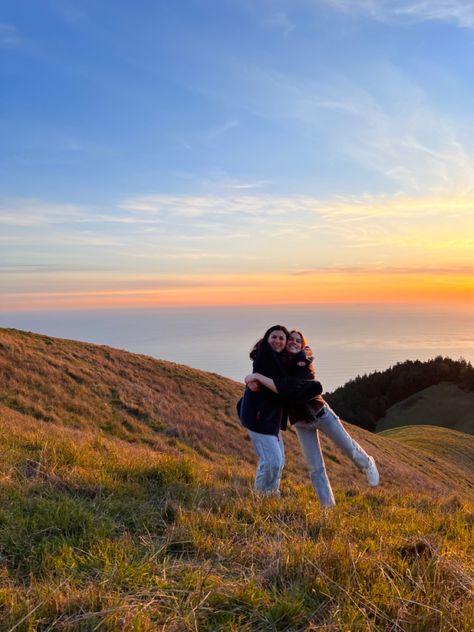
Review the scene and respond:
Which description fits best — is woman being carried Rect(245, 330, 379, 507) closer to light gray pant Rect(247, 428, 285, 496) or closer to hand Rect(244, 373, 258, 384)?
hand Rect(244, 373, 258, 384)

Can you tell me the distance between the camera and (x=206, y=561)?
3406 mm

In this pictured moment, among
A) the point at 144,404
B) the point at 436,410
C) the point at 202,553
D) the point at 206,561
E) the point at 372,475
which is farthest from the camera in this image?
the point at 436,410

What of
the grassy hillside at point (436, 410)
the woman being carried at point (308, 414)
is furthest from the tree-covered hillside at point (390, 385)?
the woman being carried at point (308, 414)

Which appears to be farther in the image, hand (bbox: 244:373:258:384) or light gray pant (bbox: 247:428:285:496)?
light gray pant (bbox: 247:428:285:496)

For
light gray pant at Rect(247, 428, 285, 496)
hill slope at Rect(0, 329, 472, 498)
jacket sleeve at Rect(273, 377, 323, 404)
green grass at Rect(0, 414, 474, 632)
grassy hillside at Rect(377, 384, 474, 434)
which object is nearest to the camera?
green grass at Rect(0, 414, 474, 632)

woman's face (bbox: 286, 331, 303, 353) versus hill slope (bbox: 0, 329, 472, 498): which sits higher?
woman's face (bbox: 286, 331, 303, 353)

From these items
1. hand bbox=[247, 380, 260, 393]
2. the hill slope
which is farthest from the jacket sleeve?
the hill slope

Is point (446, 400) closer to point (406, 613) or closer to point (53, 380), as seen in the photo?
point (53, 380)

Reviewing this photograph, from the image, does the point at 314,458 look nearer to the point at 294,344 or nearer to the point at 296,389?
the point at 296,389

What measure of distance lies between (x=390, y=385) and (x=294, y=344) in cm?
6852

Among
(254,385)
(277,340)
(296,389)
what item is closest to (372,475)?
(296,389)

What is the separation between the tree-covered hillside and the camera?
66.2 meters

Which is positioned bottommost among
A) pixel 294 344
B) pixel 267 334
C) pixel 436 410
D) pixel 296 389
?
pixel 436 410

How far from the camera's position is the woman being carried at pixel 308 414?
612cm
